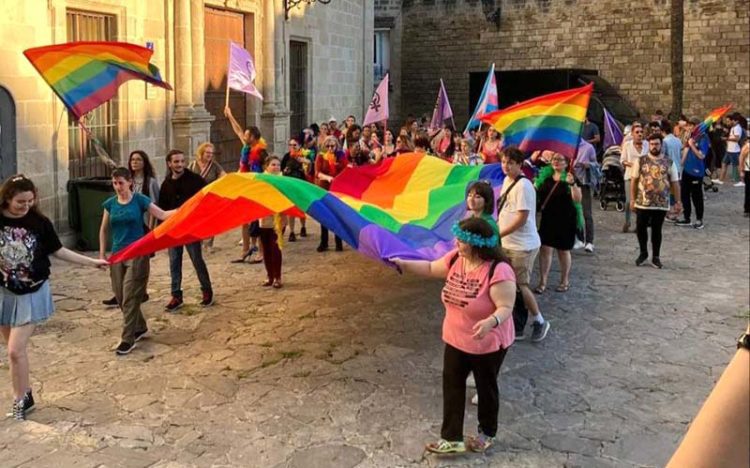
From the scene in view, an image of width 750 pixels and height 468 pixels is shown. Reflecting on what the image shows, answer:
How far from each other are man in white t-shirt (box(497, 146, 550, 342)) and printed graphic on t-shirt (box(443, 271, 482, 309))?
1.99 m

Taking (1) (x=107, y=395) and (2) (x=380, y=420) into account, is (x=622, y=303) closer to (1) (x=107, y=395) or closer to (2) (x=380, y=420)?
(2) (x=380, y=420)

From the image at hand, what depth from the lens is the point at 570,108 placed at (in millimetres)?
7980

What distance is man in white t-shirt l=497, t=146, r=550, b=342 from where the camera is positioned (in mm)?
6824

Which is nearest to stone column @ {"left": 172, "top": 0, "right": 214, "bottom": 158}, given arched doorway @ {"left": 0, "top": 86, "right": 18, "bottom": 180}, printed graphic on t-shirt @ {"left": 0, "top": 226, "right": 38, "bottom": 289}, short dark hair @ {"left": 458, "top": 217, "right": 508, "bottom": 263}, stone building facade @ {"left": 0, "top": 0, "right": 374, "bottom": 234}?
stone building facade @ {"left": 0, "top": 0, "right": 374, "bottom": 234}

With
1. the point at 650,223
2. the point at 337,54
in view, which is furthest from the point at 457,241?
the point at 337,54

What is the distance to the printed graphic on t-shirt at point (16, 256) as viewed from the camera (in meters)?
5.38

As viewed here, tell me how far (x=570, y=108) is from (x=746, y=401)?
7071 mm

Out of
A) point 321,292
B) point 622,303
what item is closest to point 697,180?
point 622,303

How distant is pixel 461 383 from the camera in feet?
16.0

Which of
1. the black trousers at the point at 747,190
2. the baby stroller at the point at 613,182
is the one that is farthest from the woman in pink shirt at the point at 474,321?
the baby stroller at the point at 613,182

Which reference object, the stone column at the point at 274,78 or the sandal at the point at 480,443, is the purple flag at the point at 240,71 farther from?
the sandal at the point at 480,443

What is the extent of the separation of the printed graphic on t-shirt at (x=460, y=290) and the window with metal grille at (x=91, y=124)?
798 cm

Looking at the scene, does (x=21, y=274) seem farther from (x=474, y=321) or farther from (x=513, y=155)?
(x=513, y=155)

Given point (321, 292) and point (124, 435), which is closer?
point (124, 435)
